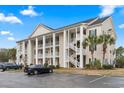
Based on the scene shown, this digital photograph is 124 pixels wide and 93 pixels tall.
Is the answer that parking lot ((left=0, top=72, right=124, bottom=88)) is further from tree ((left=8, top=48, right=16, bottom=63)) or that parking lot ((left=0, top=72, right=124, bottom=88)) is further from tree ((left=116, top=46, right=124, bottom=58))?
tree ((left=8, top=48, right=16, bottom=63))

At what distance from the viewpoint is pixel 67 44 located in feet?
168

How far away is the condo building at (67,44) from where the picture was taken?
47.0m

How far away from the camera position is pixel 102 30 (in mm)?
46062

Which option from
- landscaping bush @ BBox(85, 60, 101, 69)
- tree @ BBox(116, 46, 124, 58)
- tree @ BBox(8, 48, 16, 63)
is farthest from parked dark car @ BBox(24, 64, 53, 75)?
tree @ BBox(8, 48, 16, 63)

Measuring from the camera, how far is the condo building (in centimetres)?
4700

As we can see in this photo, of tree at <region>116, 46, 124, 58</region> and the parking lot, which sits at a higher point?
tree at <region>116, 46, 124, 58</region>

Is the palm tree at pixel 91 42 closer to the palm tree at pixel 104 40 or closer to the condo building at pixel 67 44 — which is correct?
the palm tree at pixel 104 40

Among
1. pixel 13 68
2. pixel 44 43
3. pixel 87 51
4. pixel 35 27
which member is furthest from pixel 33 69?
pixel 35 27

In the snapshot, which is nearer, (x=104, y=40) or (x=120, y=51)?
(x=104, y=40)

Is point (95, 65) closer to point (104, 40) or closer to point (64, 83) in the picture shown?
point (104, 40)

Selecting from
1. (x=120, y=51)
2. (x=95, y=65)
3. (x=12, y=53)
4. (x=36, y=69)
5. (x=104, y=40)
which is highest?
(x=104, y=40)

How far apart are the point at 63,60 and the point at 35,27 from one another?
13.3 metres

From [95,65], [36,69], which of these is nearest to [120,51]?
[95,65]
